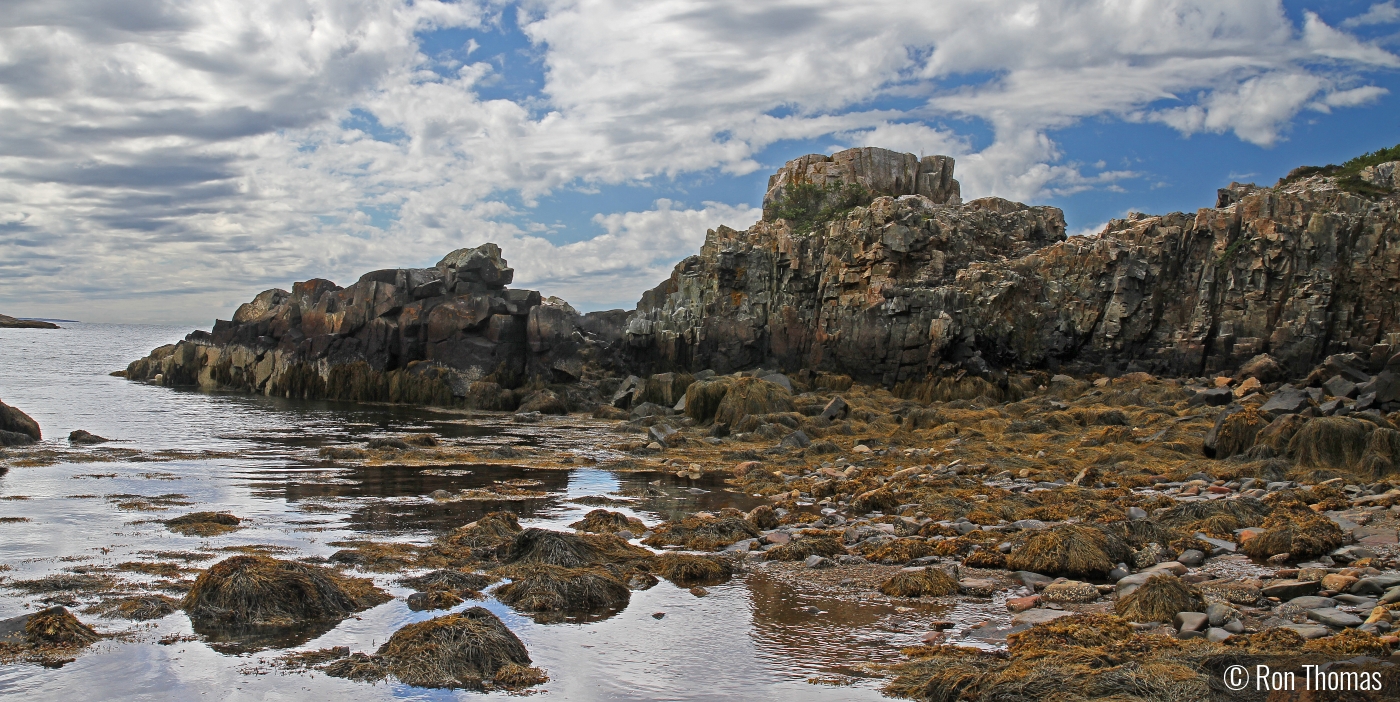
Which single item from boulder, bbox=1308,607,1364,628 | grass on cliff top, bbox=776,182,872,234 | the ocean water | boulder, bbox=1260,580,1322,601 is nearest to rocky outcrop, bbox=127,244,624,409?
grass on cliff top, bbox=776,182,872,234

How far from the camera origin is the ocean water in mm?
8133

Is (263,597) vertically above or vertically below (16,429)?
below

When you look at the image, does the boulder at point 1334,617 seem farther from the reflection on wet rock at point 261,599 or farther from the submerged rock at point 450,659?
the reflection on wet rock at point 261,599

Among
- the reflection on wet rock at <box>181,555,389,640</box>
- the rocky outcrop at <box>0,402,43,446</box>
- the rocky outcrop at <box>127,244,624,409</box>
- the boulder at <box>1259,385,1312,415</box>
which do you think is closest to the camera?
the reflection on wet rock at <box>181,555,389,640</box>

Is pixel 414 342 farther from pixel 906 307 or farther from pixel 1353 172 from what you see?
pixel 1353 172

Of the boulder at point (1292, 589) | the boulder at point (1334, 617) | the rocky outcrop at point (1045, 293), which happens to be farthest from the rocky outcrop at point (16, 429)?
the boulder at point (1334, 617)

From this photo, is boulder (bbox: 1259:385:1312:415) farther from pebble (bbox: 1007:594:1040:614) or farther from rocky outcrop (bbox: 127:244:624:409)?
rocky outcrop (bbox: 127:244:624:409)

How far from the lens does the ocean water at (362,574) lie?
813 cm

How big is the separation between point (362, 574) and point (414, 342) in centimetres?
4312

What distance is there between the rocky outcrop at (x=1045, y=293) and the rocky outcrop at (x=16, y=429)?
2964 centimetres

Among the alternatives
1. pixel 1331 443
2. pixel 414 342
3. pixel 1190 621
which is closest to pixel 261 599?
pixel 1190 621

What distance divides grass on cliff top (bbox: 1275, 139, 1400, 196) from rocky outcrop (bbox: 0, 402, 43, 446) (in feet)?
175

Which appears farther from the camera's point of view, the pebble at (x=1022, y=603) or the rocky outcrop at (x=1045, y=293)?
the rocky outcrop at (x=1045, y=293)

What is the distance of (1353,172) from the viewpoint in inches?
1859
